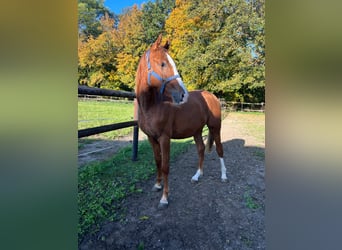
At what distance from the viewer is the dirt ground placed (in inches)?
35.5

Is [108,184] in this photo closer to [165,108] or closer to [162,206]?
[162,206]

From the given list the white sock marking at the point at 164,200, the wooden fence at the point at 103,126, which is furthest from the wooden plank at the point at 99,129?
the white sock marking at the point at 164,200

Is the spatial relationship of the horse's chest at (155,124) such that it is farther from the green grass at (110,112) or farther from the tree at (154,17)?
the green grass at (110,112)

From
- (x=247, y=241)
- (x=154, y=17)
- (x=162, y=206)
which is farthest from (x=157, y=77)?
(x=154, y=17)

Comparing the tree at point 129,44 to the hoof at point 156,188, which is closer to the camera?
the hoof at point 156,188

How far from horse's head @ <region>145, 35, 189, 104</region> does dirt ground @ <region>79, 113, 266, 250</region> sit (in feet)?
2.06

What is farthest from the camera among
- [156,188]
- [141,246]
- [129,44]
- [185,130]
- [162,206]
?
[129,44]

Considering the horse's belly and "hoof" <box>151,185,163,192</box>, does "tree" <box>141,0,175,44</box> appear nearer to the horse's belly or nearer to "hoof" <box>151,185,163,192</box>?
the horse's belly

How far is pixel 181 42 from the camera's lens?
6.91ft

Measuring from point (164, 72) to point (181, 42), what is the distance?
113 cm

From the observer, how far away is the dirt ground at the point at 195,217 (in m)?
0.90
